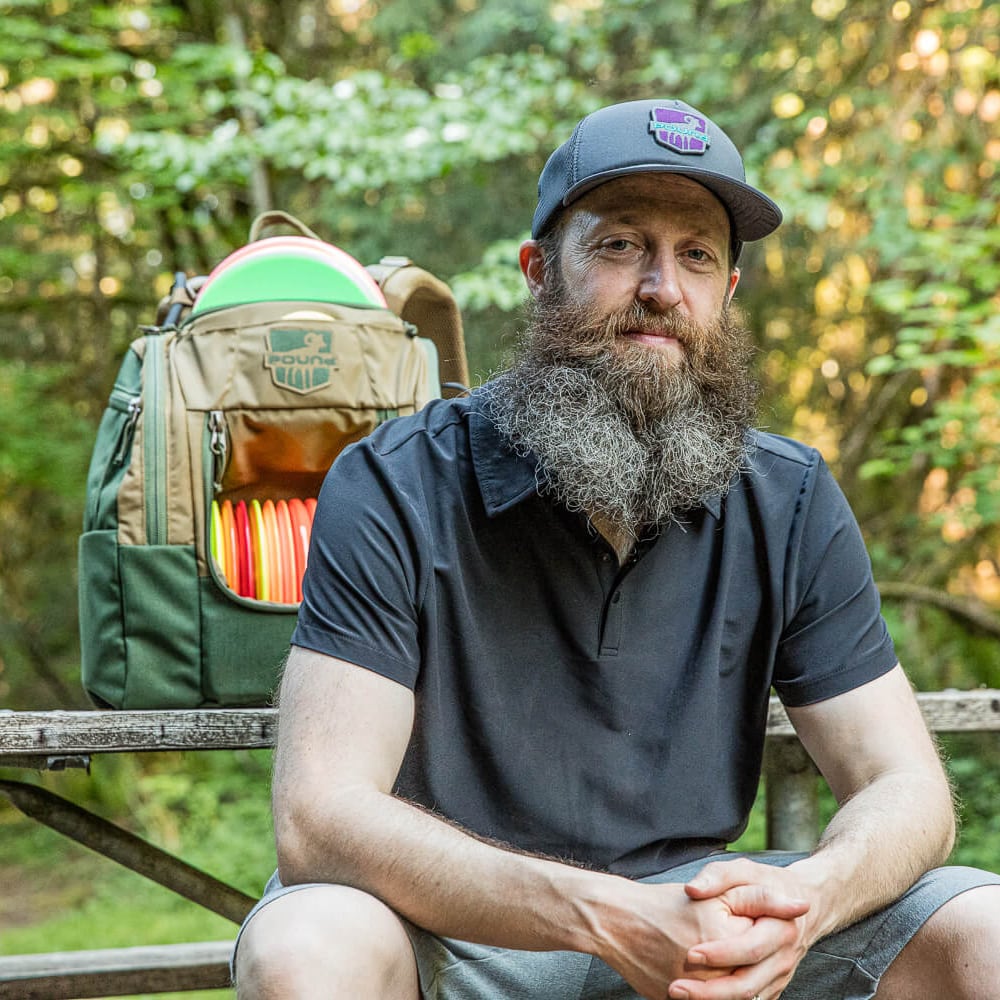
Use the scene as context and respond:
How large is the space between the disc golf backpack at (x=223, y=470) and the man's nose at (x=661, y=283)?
1.87 ft

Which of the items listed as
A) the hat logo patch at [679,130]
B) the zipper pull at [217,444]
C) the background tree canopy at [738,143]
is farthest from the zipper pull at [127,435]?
the background tree canopy at [738,143]

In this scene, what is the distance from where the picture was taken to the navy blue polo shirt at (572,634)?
171cm

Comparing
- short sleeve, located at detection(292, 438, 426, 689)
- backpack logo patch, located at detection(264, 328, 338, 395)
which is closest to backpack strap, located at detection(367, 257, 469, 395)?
backpack logo patch, located at detection(264, 328, 338, 395)

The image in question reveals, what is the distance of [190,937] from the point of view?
574cm

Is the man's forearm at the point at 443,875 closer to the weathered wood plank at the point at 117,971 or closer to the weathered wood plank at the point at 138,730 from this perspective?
the weathered wood plank at the point at 138,730

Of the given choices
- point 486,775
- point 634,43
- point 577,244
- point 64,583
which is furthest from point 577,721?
point 64,583

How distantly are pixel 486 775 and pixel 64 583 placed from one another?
7.55 meters

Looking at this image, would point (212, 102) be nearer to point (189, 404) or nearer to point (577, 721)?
point (189, 404)

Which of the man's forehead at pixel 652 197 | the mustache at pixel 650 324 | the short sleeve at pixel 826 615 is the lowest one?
the short sleeve at pixel 826 615

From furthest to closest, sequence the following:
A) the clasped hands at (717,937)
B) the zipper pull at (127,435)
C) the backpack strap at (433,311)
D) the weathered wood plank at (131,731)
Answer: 1. the backpack strap at (433,311)
2. the zipper pull at (127,435)
3. the weathered wood plank at (131,731)
4. the clasped hands at (717,937)

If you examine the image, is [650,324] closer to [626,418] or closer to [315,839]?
[626,418]

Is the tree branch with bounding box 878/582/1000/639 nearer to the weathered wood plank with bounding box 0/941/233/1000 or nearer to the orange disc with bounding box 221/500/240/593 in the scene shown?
the weathered wood plank with bounding box 0/941/233/1000

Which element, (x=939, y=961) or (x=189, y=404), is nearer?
(x=939, y=961)

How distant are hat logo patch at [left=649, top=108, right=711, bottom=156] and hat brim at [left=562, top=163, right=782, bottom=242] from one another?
0.12 feet
